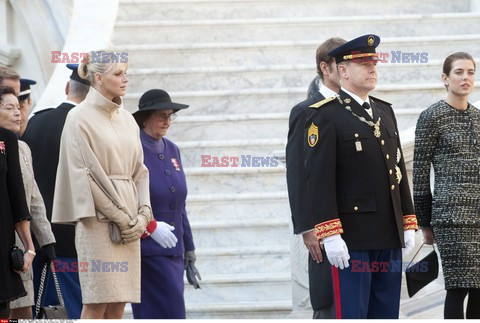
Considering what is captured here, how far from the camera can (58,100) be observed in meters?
10.4

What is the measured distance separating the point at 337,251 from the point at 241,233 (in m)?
3.82

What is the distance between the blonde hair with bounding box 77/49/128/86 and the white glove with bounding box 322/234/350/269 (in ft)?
4.77

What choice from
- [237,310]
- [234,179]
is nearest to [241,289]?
[237,310]

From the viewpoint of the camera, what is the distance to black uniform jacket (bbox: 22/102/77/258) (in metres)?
7.43

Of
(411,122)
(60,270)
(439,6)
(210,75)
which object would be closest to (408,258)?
(60,270)

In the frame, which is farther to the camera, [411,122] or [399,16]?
[399,16]

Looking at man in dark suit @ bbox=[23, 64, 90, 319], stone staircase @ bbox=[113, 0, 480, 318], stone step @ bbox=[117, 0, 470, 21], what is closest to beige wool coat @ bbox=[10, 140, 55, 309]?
man in dark suit @ bbox=[23, 64, 90, 319]

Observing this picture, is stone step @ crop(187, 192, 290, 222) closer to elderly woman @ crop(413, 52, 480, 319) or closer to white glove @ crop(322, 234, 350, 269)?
elderly woman @ crop(413, 52, 480, 319)

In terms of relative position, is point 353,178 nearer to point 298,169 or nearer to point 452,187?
point 298,169

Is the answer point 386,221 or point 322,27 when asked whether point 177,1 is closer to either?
point 322,27

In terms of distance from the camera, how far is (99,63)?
6695mm

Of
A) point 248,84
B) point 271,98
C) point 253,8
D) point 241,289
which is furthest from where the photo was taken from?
point 253,8

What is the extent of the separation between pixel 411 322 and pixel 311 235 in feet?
3.69

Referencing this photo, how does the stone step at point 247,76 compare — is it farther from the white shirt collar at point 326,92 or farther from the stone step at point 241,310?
the white shirt collar at point 326,92
